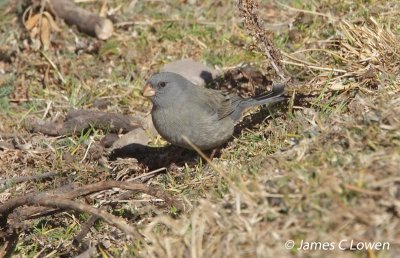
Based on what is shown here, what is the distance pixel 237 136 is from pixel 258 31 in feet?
3.04

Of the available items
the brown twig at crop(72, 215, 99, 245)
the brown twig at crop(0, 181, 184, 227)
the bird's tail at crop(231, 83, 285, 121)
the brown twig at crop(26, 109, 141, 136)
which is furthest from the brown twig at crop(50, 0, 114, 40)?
the brown twig at crop(72, 215, 99, 245)

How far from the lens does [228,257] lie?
3.37 m

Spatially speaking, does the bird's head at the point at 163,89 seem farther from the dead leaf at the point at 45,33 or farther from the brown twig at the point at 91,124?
the dead leaf at the point at 45,33

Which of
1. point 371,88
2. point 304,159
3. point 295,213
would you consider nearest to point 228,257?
point 295,213

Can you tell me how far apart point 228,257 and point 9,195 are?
2460mm

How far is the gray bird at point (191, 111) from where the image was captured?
5.33m

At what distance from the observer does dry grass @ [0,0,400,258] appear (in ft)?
11.1

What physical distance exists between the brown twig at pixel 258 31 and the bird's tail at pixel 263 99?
89 mm

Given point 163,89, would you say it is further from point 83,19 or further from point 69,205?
point 83,19

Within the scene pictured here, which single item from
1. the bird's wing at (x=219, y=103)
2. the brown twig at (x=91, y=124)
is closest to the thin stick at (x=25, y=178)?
the brown twig at (x=91, y=124)

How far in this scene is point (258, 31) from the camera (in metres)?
5.23

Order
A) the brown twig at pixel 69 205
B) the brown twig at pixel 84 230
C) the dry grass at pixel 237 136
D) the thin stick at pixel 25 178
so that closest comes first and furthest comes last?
the dry grass at pixel 237 136, the brown twig at pixel 69 205, the brown twig at pixel 84 230, the thin stick at pixel 25 178

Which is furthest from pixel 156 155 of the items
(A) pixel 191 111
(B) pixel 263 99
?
A: (B) pixel 263 99

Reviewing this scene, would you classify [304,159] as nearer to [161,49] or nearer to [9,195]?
[9,195]
